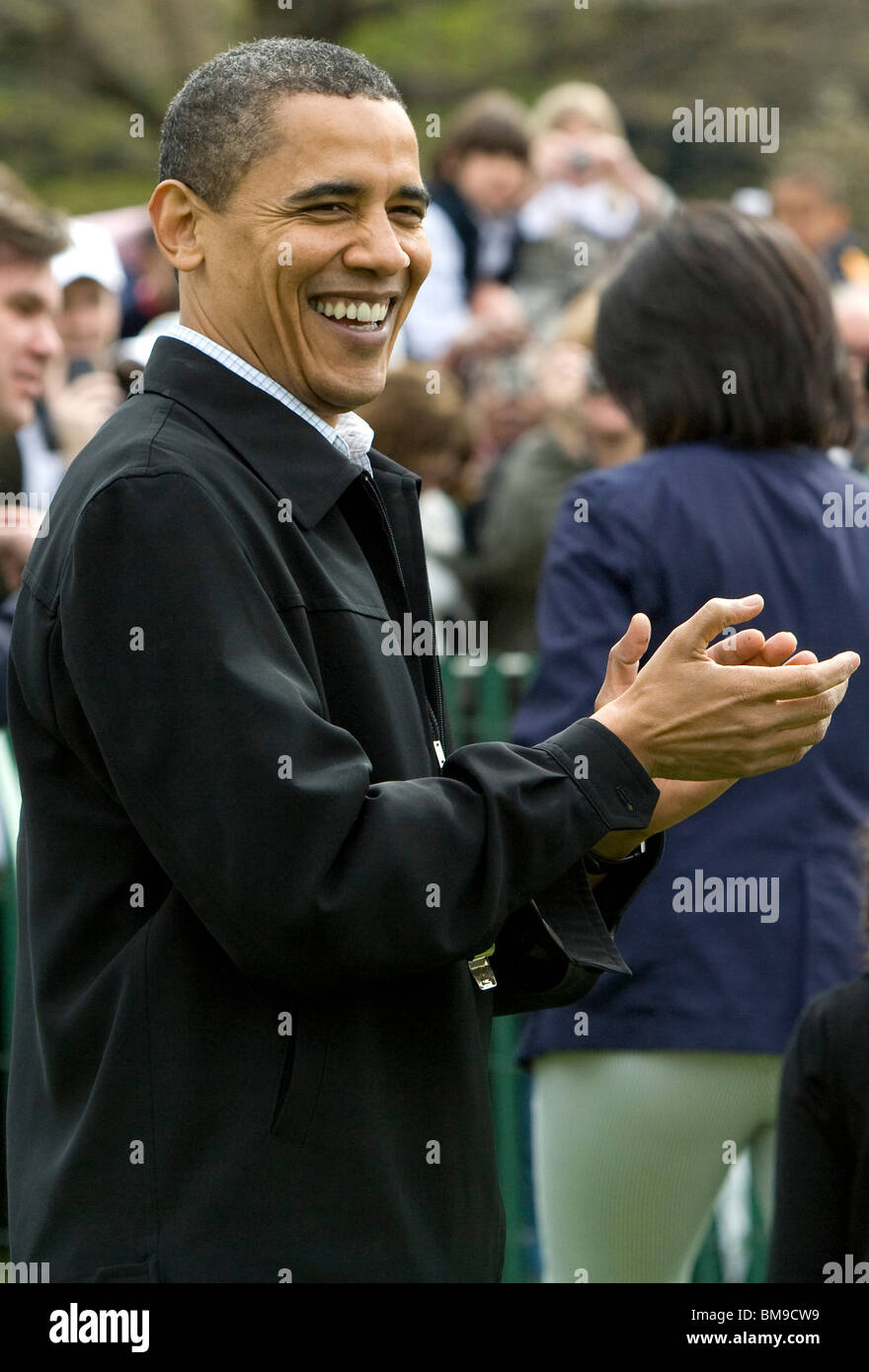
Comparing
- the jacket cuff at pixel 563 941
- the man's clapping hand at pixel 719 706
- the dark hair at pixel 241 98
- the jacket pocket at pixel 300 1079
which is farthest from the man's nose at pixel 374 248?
the jacket pocket at pixel 300 1079

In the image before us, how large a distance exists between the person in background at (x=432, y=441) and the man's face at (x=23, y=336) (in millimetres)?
846

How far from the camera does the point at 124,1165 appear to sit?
2.09 m

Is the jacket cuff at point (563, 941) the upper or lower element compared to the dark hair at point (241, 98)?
lower

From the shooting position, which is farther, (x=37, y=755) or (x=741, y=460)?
(x=741, y=460)

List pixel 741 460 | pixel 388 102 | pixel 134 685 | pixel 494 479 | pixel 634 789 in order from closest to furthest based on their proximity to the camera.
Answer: pixel 134 685 → pixel 634 789 → pixel 388 102 → pixel 741 460 → pixel 494 479

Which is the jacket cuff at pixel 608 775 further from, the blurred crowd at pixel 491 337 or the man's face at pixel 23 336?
the man's face at pixel 23 336

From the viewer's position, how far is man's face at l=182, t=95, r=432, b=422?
2.24m

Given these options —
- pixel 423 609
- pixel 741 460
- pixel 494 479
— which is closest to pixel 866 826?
pixel 741 460

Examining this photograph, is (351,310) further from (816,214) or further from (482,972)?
(816,214)

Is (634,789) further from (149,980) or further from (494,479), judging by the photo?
(494,479)

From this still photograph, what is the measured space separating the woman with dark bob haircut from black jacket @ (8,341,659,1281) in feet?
3.43

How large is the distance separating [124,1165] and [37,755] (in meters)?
0.46

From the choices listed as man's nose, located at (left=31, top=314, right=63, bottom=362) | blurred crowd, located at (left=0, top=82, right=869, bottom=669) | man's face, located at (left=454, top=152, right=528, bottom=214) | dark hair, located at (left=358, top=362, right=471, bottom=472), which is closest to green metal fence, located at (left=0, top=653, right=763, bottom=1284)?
blurred crowd, located at (left=0, top=82, right=869, bottom=669)

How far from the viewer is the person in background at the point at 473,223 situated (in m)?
8.80
